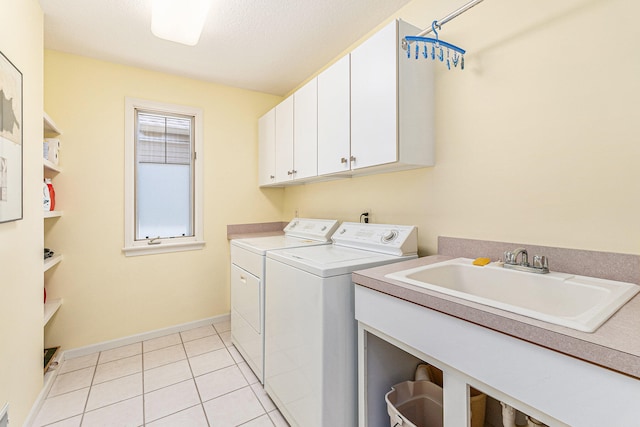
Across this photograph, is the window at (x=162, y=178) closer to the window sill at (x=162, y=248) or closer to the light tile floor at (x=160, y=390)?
the window sill at (x=162, y=248)

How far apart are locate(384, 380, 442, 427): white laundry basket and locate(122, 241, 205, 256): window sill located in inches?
87.0

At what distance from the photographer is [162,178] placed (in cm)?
274

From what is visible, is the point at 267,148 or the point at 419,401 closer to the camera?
the point at 419,401

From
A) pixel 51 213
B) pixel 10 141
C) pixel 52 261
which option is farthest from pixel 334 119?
pixel 52 261

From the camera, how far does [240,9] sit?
180cm

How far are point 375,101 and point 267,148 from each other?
5.09 ft

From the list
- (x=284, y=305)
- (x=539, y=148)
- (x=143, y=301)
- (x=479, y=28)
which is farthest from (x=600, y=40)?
(x=143, y=301)

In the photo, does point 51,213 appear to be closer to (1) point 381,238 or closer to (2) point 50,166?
(2) point 50,166

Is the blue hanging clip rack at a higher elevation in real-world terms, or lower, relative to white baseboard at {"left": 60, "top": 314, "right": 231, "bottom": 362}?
higher

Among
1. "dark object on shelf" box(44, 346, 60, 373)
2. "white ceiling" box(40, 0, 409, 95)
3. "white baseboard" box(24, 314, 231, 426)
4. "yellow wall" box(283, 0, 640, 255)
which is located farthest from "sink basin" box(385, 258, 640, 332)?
"dark object on shelf" box(44, 346, 60, 373)

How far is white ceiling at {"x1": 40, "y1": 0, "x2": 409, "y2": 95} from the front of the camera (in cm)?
179

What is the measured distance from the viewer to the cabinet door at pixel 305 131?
6.95 ft

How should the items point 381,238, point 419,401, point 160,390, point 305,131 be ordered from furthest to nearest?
point 305,131 → point 160,390 → point 381,238 → point 419,401

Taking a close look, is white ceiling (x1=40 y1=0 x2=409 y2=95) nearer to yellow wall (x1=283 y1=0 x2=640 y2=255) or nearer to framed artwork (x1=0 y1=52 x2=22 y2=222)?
yellow wall (x1=283 y1=0 x2=640 y2=255)
